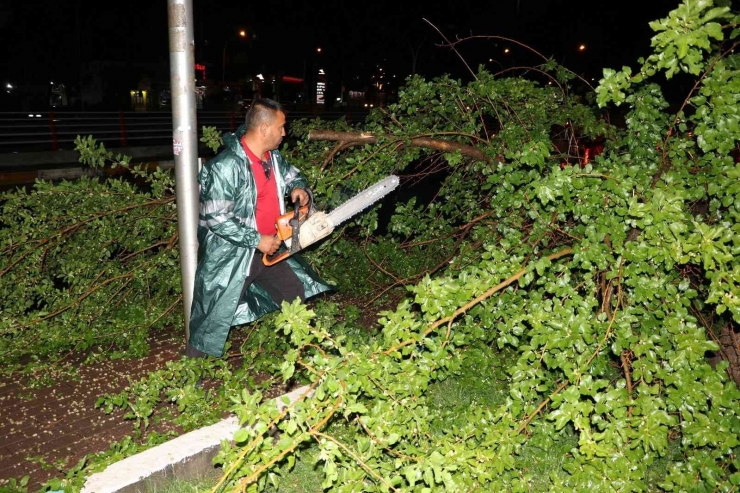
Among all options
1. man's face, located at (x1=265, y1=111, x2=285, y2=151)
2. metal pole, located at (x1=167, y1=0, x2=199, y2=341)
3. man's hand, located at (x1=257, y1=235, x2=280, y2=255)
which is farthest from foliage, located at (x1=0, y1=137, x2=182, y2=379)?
man's face, located at (x1=265, y1=111, x2=285, y2=151)

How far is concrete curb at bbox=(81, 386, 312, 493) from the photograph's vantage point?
9.06 ft

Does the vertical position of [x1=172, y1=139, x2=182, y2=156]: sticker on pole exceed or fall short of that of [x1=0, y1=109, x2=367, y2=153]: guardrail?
it exceeds it

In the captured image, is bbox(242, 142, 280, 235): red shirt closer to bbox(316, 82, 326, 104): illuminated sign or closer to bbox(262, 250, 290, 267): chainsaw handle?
bbox(262, 250, 290, 267): chainsaw handle

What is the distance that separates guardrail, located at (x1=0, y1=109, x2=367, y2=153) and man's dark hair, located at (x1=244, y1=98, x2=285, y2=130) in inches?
494

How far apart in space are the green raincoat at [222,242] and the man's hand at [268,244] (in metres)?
0.04

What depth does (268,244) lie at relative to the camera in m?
3.52

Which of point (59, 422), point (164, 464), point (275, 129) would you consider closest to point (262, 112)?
point (275, 129)

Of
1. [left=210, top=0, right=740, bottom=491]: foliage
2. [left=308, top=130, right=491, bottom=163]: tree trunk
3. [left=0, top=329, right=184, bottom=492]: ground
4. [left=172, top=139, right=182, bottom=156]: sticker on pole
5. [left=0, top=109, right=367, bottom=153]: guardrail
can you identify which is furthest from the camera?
[left=0, top=109, right=367, bottom=153]: guardrail

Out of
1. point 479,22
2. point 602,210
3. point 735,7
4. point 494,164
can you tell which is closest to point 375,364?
point 602,210

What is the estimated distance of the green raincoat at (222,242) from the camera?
137 inches

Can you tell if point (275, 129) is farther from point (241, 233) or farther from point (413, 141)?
point (413, 141)

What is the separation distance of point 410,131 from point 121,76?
4866 cm

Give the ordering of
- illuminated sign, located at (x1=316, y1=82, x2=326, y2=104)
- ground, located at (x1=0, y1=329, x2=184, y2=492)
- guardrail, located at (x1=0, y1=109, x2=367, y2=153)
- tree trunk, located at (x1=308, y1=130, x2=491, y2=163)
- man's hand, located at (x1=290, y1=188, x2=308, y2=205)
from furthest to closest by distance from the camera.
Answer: illuminated sign, located at (x1=316, y1=82, x2=326, y2=104), guardrail, located at (x1=0, y1=109, x2=367, y2=153), tree trunk, located at (x1=308, y1=130, x2=491, y2=163), man's hand, located at (x1=290, y1=188, x2=308, y2=205), ground, located at (x1=0, y1=329, x2=184, y2=492)

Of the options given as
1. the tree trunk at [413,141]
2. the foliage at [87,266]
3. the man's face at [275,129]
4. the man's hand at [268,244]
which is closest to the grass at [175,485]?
the man's hand at [268,244]
